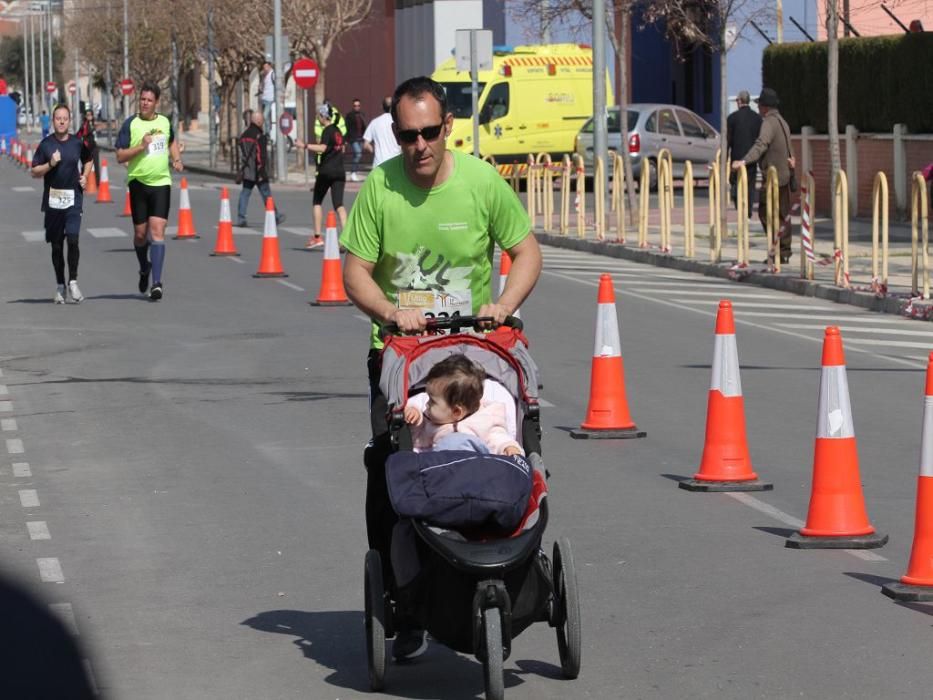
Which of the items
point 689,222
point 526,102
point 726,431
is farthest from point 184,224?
point 726,431

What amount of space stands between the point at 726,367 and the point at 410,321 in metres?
3.84

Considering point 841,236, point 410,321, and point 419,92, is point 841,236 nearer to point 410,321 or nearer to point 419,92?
point 419,92

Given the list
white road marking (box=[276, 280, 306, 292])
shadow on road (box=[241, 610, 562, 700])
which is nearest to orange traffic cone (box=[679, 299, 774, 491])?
shadow on road (box=[241, 610, 562, 700])

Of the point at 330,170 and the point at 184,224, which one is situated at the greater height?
the point at 330,170

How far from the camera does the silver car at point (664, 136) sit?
4162 centimetres

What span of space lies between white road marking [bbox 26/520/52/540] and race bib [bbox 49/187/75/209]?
32.5ft

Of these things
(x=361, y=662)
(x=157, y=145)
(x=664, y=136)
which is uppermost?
(x=664, y=136)

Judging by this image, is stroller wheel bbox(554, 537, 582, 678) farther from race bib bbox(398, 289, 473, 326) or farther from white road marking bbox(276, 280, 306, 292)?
white road marking bbox(276, 280, 306, 292)

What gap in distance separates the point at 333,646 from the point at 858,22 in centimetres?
3932

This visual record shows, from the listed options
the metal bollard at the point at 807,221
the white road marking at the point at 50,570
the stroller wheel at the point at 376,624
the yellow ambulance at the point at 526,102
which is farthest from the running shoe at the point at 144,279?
the yellow ambulance at the point at 526,102

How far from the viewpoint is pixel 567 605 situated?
629cm

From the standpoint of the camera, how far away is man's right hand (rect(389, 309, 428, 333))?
A: 6387 millimetres

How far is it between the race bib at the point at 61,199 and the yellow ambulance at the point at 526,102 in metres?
24.5

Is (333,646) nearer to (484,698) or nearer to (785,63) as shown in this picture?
(484,698)
